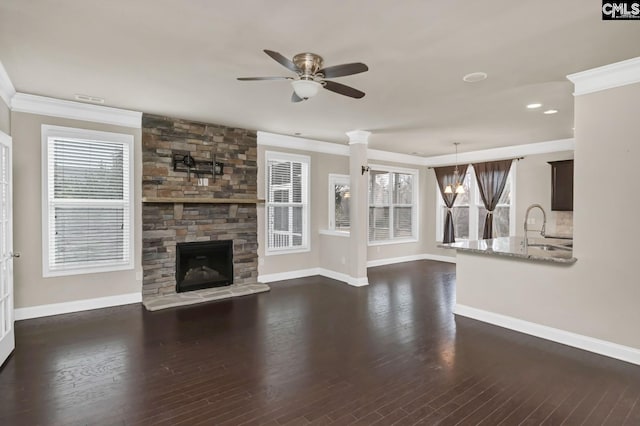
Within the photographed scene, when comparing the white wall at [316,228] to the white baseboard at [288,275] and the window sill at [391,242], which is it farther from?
the window sill at [391,242]

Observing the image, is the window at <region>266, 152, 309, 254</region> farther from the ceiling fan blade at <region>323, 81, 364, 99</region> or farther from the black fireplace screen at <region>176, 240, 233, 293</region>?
the ceiling fan blade at <region>323, 81, 364, 99</region>

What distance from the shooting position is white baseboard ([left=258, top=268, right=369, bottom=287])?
6199 millimetres

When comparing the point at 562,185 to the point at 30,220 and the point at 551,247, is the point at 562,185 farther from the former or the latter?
the point at 30,220

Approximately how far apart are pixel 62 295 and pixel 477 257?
17.7ft

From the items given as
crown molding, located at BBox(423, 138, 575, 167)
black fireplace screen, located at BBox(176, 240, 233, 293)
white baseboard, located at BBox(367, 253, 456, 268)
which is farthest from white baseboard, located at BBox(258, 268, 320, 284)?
crown molding, located at BBox(423, 138, 575, 167)

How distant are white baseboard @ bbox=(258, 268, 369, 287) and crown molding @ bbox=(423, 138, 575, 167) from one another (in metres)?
4.12

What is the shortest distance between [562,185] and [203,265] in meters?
6.56

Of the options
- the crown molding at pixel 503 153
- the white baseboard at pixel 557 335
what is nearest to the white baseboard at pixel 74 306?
the white baseboard at pixel 557 335

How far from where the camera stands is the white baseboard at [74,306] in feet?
14.2

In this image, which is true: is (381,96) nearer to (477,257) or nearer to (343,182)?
(477,257)

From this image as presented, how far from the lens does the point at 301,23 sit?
2455 mm

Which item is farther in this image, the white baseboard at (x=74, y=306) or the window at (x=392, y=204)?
the window at (x=392, y=204)

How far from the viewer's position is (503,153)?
25.0 feet

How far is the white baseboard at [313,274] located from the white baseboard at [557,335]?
1912mm
